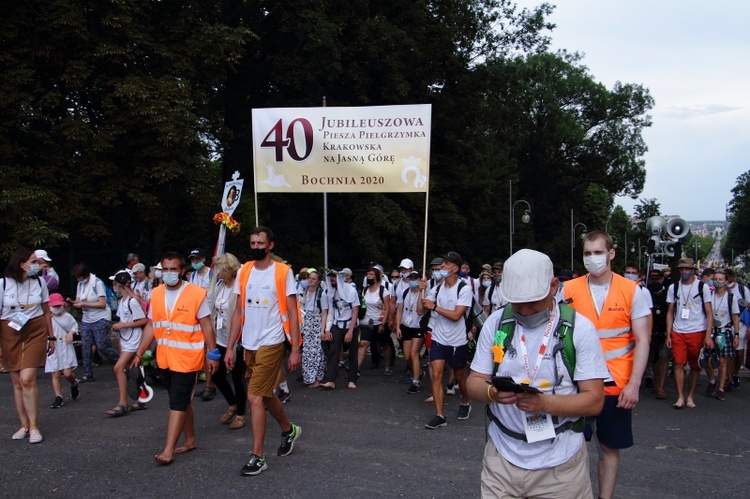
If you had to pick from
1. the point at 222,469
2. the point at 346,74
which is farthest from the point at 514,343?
the point at 346,74

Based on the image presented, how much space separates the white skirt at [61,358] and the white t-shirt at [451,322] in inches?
177

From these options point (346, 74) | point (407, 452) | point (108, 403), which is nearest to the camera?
point (407, 452)

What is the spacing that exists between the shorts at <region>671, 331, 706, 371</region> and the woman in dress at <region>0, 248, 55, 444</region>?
24.2 ft

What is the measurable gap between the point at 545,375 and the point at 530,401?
0.23 metres

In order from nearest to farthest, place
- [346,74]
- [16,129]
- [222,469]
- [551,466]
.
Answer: [551,466] → [222,469] → [16,129] → [346,74]

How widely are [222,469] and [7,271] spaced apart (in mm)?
3014

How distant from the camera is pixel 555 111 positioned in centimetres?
5331

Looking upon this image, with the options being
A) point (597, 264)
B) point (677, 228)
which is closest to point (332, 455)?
point (597, 264)

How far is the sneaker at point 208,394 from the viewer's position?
870 centimetres

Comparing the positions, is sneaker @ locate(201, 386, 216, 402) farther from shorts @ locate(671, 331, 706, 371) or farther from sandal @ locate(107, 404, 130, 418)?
shorts @ locate(671, 331, 706, 371)

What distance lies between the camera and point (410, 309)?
33.2ft

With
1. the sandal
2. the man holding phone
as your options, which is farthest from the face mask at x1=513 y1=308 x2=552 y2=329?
the sandal

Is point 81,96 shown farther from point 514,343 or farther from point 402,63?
point 514,343

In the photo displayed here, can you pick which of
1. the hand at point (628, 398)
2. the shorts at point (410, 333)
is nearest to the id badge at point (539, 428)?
the hand at point (628, 398)
